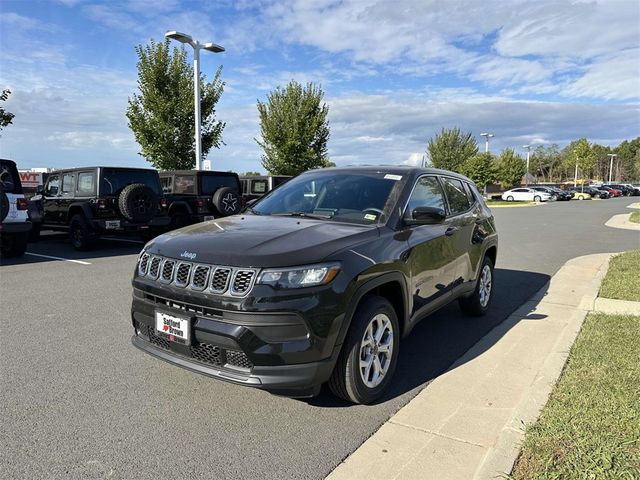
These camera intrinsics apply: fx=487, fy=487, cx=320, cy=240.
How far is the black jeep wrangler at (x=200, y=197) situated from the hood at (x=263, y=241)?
886 centimetres

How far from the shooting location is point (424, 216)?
12.5 feet

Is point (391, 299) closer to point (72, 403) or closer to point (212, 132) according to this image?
point (72, 403)

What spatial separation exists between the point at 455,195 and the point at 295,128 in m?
19.4

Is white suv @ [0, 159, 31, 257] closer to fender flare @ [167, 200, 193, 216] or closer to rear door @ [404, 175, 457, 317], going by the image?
fender flare @ [167, 200, 193, 216]

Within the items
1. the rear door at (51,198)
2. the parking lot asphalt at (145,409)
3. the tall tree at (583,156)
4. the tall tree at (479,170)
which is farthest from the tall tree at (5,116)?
the tall tree at (583,156)

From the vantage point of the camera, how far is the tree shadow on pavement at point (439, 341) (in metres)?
3.83

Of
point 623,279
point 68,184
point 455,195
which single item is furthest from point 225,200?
point 623,279

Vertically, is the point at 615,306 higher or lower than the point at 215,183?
lower

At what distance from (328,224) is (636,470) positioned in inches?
93.1

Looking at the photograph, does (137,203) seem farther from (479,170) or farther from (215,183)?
(479,170)

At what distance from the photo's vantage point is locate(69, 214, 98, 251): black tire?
1048cm

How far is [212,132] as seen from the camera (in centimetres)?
1998

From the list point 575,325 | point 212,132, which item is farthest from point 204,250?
point 212,132

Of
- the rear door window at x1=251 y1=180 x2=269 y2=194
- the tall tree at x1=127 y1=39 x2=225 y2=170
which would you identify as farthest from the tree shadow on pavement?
the tall tree at x1=127 y1=39 x2=225 y2=170
